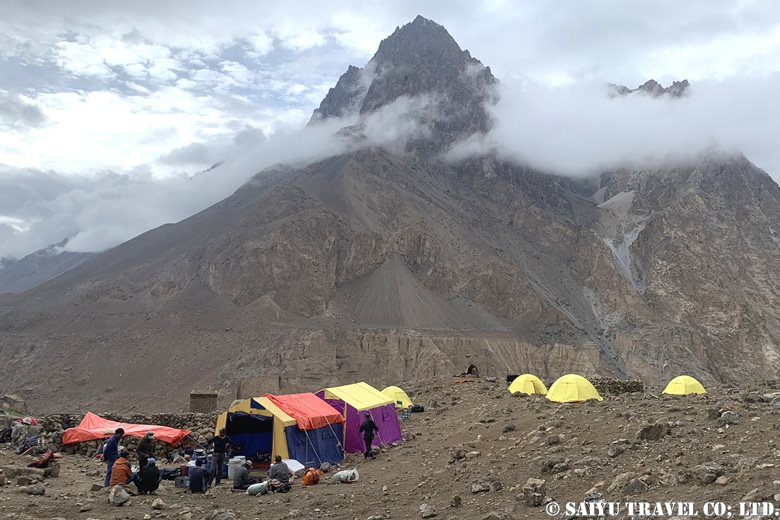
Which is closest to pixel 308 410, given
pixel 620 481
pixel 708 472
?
pixel 620 481

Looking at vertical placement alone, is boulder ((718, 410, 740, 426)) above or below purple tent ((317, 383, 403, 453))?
above

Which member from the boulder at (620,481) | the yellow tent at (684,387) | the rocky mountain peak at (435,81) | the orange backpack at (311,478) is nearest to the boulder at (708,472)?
the boulder at (620,481)

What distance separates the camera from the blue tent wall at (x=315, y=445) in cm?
1828

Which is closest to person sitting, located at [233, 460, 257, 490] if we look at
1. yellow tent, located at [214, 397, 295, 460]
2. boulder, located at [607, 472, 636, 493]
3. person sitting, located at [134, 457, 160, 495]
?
person sitting, located at [134, 457, 160, 495]

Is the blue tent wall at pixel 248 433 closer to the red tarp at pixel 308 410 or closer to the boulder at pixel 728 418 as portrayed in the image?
the red tarp at pixel 308 410

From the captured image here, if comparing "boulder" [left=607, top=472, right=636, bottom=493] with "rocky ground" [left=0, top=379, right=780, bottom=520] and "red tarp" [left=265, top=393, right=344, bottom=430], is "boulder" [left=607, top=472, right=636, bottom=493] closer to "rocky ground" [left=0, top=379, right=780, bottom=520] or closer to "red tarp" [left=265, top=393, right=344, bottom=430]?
"rocky ground" [left=0, top=379, right=780, bottom=520]

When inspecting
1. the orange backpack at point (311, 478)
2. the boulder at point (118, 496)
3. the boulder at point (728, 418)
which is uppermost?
the boulder at point (728, 418)

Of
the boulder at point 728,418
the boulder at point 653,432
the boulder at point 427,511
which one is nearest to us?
the boulder at point 427,511

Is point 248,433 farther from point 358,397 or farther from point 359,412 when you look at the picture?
point 358,397

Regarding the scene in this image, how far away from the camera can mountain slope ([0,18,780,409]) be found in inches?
3049

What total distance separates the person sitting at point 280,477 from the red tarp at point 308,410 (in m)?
3.17

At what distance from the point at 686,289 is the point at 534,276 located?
25422mm

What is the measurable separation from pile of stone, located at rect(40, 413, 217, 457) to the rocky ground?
212 cm

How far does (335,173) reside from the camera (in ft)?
419
